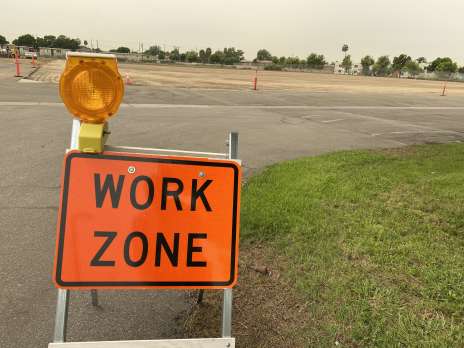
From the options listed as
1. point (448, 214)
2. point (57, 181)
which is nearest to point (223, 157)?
point (448, 214)

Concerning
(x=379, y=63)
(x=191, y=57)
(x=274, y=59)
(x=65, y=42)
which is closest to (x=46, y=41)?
(x=65, y=42)

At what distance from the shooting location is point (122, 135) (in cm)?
923

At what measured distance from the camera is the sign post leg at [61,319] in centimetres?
170

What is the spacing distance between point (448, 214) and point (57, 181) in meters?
5.27

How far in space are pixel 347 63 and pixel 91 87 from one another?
129866 millimetres

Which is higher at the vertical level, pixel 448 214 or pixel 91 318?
pixel 448 214

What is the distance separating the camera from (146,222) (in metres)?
1.86

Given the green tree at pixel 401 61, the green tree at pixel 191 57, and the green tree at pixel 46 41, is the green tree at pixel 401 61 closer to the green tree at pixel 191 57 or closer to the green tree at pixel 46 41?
the green tree at pixel 191 57

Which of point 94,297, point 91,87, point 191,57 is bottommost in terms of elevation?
point 94,297

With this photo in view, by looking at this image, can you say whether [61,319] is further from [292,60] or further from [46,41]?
[292,60]

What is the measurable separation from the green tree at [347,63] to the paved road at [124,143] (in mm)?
104788

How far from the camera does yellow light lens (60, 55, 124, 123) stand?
1.68m

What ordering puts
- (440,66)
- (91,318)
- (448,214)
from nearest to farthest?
1. (91,318)
2. (448,214)
3. (440,66)

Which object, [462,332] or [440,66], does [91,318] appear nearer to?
[462,332]
